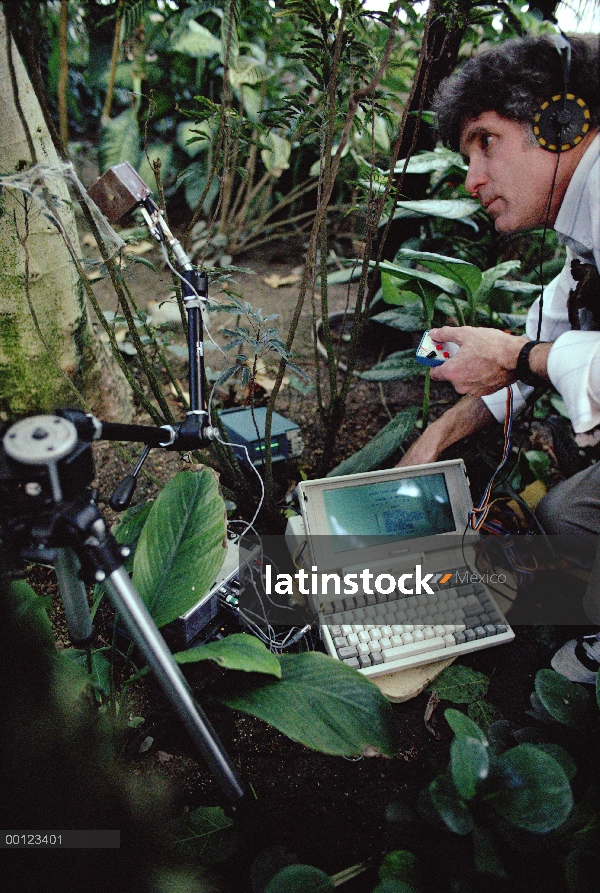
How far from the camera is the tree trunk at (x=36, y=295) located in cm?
131

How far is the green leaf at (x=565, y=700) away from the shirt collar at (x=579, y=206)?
931 millimetres

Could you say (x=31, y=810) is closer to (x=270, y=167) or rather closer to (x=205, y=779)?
(x=205, y=779)

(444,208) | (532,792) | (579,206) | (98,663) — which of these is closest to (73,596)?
(98,663)

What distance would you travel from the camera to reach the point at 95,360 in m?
1.69

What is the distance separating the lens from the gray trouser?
1.39m

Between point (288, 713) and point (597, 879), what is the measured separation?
1.56 ft

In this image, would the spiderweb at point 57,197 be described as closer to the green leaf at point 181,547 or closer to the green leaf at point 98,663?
the green leaf at point 181,547

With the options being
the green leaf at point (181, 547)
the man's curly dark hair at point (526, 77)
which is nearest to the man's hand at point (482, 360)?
the man's curly dark hair at point (526, 77)

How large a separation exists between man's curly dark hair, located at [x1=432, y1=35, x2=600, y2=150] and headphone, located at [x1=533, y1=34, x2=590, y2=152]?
0.8 inches

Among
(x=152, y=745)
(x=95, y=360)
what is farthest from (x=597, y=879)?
(x=95, y=360)

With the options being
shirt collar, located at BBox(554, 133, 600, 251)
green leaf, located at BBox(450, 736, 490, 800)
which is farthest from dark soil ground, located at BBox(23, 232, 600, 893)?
shirt collar, located at BBox(554, 133, 600, 251)

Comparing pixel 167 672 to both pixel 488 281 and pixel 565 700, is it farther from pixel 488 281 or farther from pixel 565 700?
pixel 488 281

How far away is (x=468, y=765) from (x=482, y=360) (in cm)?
81

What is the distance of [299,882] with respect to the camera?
0.74 metres
